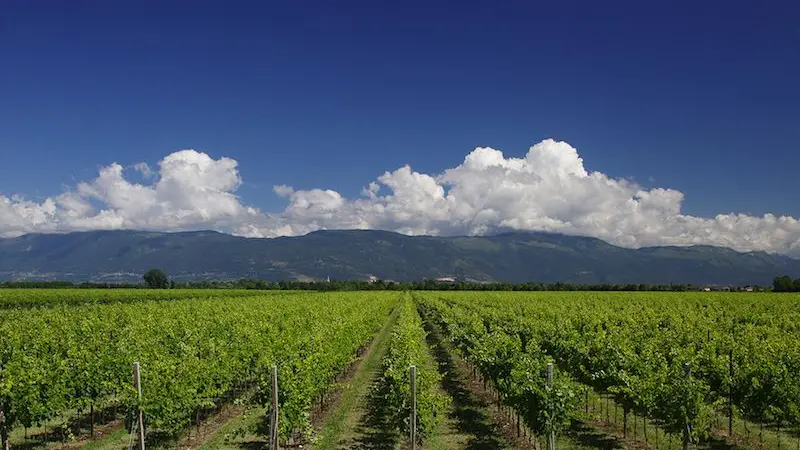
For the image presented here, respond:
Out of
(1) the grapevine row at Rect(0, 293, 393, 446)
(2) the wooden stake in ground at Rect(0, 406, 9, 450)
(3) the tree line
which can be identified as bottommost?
(3) the tree line

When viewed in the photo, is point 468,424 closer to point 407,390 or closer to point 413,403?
point 407,390

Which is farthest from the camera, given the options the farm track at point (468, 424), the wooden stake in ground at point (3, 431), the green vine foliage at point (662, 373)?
the farm track at point (468, 424)

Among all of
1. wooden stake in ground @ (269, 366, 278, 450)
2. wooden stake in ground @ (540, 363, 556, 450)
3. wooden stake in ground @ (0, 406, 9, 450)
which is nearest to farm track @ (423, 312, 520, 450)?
wooden stake in ground @ (540, 363, 556, 450)

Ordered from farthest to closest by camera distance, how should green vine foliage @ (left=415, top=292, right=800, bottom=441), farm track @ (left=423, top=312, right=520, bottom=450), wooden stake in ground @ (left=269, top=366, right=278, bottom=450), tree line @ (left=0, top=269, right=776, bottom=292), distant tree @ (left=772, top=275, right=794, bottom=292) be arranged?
tree line @ (left=0, top=269, right=776, bottom=292)
distant tree @ (left=772, top=275, right=794, bottom=292)
farm track @ (left=423, top=312, right=520, bottom=450)
green vine foliage @ (left=415, top=292, right=800, bottom=441)
wooden stake in ground @ (left=269, top=366, right=278, bottom=450)

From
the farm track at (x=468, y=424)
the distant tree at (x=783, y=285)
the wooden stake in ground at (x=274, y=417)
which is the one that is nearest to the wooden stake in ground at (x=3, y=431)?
the wooden stake in ground at (x=274, y=417)

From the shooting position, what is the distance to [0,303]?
5703 centimetres

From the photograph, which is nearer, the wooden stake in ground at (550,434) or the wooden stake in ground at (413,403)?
the wooden stake in ground at (550,434)

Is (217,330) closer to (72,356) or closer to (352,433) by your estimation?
(72,356)

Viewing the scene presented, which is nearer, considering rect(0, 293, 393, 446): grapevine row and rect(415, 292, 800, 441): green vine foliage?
rect(415, 292, 800, 441): green vine foliage

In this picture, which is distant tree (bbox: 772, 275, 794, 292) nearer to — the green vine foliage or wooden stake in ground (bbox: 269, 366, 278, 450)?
the green vine foliage

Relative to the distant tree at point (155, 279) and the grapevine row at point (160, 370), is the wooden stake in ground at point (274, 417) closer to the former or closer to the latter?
the grapevine row at point (160, 370)

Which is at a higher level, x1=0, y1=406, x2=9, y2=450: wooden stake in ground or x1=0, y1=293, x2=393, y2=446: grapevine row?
x1=0, y1=293, x2=393, y2=446: grapevine row

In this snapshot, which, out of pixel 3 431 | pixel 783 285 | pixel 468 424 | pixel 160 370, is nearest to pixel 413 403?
pixel 468 424

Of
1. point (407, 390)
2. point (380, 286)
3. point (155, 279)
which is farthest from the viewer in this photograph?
point (380, 286)
